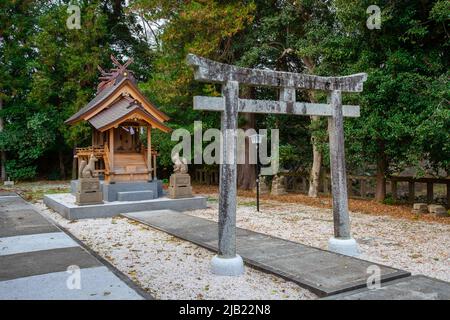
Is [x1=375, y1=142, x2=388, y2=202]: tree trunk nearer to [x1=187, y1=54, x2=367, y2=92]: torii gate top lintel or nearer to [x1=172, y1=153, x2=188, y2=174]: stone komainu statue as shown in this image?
[x1=187, y1=54, x2=367, y2=92]: torii gate top lintel

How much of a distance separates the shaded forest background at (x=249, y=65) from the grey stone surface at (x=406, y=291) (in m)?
5.08

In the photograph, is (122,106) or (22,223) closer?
(22,223)

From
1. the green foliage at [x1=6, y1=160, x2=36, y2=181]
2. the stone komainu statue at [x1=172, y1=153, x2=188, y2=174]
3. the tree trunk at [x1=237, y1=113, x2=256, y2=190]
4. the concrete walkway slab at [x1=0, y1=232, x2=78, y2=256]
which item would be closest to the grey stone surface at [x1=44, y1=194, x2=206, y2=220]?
the stone komainu statue at [x1=172, y1=153, x2=188, y2=174]

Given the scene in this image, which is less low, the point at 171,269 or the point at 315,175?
the point at 315,175

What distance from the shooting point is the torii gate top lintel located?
527 cm

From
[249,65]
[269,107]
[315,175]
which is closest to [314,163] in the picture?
[315,175]

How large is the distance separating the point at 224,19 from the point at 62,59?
11347 mm

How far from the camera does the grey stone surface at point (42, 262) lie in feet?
18.0

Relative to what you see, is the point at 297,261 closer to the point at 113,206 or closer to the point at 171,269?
the point at 171,269

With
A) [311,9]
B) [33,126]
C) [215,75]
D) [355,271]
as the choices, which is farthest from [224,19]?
[33,126]

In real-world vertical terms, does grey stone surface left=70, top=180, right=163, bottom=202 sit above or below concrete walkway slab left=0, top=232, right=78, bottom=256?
above

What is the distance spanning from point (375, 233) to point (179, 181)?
660cm

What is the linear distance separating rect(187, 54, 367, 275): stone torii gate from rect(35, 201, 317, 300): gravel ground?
0.40 metres

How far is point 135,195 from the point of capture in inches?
475
